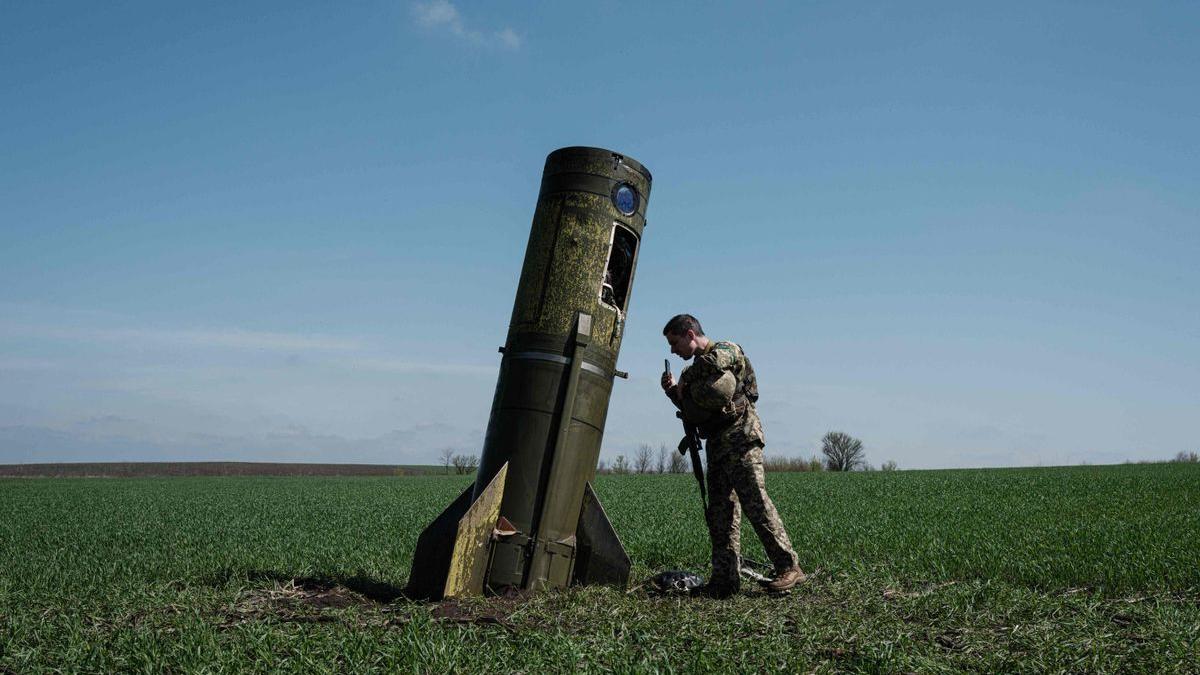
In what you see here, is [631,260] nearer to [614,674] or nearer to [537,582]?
[537,582]

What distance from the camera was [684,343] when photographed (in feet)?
24.2

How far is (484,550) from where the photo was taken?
7.01 m

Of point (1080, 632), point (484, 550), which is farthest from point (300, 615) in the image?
point (1080, 632)

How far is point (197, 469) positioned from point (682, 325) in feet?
246

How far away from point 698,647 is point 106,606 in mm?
5025

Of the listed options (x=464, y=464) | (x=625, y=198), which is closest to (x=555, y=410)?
(x=625, y=198)

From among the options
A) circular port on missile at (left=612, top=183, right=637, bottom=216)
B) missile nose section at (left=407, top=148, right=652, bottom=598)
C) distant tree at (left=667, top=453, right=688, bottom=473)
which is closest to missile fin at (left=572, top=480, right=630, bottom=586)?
missile nose section at (left=407, top=148, right=652, bottom=598)

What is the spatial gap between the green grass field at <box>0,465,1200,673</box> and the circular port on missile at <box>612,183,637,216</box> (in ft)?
11.2

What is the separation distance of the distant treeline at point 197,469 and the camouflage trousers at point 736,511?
62.6 meters

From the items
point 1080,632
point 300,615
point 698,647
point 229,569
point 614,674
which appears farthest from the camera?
point 229,569

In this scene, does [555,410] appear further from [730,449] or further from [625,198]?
[625,198]

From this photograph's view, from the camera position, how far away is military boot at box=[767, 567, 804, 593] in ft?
24.0

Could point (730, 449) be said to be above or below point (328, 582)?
above

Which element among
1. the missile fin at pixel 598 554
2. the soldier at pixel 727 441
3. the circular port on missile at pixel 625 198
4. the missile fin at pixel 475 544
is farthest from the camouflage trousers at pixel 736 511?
the circular port on missile at pixel 625 198
